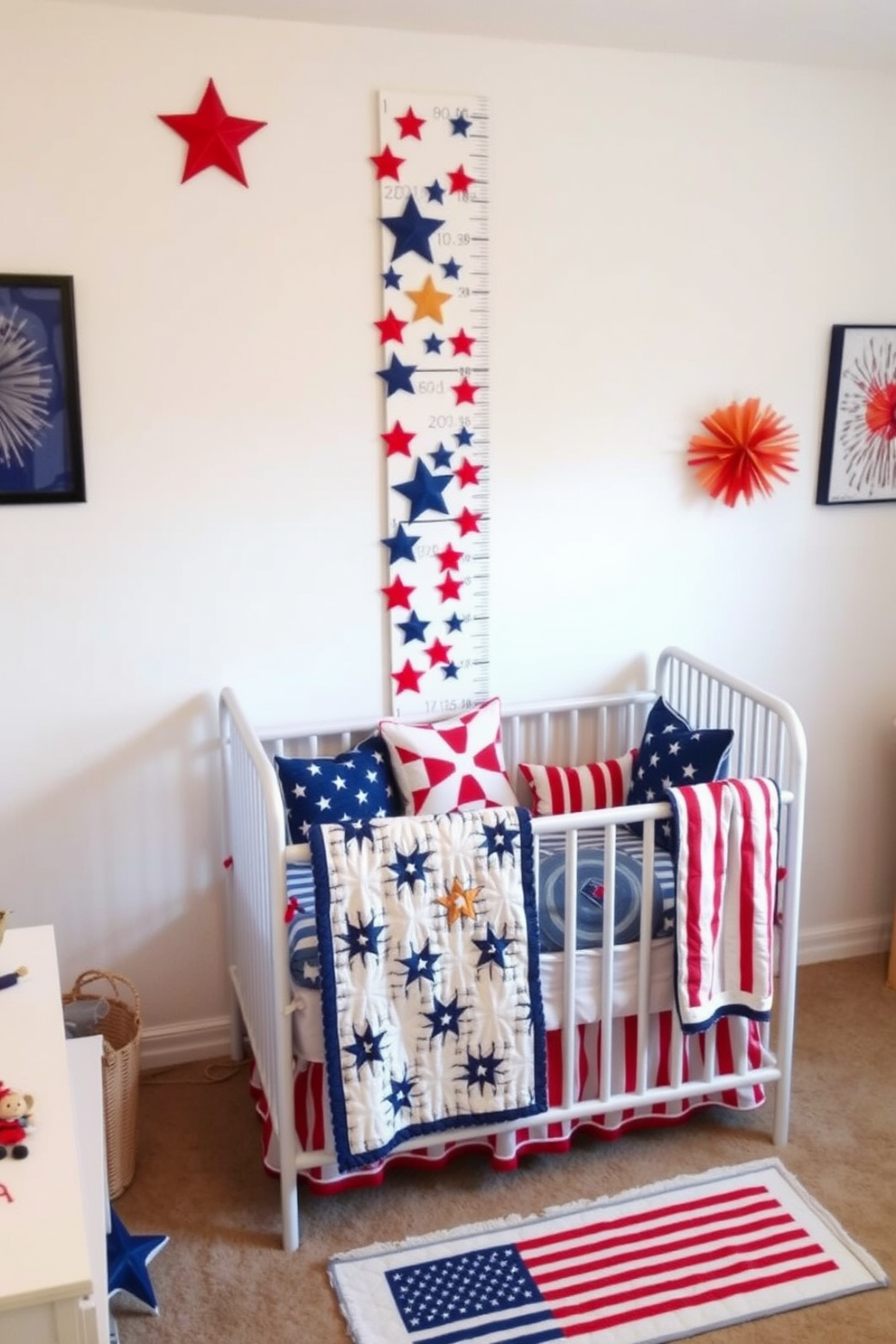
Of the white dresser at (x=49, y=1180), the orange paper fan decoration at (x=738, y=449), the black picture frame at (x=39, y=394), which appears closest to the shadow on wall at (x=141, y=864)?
the black picture frame at (x=39, y=394)

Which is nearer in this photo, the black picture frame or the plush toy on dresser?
the plush toy on dresser

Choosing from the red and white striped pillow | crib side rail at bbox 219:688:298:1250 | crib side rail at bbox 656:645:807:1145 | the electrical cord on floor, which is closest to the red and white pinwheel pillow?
the red and white striped pillow

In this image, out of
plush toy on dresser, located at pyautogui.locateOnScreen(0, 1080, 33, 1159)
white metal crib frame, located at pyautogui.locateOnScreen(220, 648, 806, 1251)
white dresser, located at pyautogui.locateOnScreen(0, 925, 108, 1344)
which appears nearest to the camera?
white dresser, located at pyautogui.locateOnScreen(0, 925, 108, 1344)

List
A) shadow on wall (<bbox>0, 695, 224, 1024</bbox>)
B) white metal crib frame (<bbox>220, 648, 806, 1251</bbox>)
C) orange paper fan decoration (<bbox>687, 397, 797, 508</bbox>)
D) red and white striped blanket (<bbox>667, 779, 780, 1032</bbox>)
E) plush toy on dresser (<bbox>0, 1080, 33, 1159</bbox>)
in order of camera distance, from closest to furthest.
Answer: plush toy on dresser (<bbox>0, 1080, 33, 1159</bbox>), white metal crib frame (<bbox>220, 648, 806, 1251</bbox>), red and white striped blanket (<bbox>667, 779, 780, 1032</bbox>), shadow on wall (<bbox>0, 695, 224, 1024</bbox>), orange paper fan decoration (<bbox>687, 397, 797, 508</bbox>)

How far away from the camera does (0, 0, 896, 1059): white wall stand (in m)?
2.49

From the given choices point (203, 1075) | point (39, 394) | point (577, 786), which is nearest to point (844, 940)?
point (577, 786)

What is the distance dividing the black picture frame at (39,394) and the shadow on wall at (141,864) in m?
0.56

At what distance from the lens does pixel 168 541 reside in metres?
2.63

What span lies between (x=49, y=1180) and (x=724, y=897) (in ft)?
4.62

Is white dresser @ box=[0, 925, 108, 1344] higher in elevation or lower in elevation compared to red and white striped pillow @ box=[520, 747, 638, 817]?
→ lower

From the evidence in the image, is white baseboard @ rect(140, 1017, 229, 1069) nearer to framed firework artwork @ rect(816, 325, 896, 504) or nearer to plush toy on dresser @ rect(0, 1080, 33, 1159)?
plush toy on dresser @ rect(0, 1080, 33, 1159)

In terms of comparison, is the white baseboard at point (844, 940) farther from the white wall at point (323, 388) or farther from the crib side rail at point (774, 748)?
the white wall at point (323, 388)

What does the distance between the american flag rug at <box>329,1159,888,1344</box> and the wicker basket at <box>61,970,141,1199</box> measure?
1.65 ft

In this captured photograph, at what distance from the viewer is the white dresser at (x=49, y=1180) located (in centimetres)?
131
